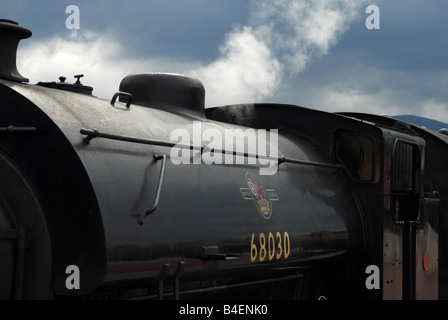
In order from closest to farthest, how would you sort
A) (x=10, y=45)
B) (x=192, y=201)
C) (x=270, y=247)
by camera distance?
(x=10, y=45) → (x=192, y=201) → (x=270, y=247)

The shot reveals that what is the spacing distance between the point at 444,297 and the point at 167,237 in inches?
225

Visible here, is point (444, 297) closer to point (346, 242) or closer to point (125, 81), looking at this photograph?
point (346, 242)

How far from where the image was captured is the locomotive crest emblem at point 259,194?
5867 mm

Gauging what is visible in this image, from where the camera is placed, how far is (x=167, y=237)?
477cm

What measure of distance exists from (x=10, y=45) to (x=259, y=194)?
2.31m

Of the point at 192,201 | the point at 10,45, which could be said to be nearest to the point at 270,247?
the point at 192,201

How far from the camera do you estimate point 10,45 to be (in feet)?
16.0

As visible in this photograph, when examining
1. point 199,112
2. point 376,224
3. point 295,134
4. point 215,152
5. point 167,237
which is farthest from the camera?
point 295,134

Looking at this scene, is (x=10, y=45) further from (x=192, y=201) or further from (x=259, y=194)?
(x=259, y=194)

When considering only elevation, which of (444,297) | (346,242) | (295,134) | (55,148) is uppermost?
(295,134)

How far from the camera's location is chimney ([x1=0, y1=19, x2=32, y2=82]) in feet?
15.5

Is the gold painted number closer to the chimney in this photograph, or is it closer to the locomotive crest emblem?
the locomotive crest emblem

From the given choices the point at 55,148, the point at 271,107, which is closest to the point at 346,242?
the point at 271,107

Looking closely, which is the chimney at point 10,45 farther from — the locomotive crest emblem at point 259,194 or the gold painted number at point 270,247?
the gold painted number at point 270,247
